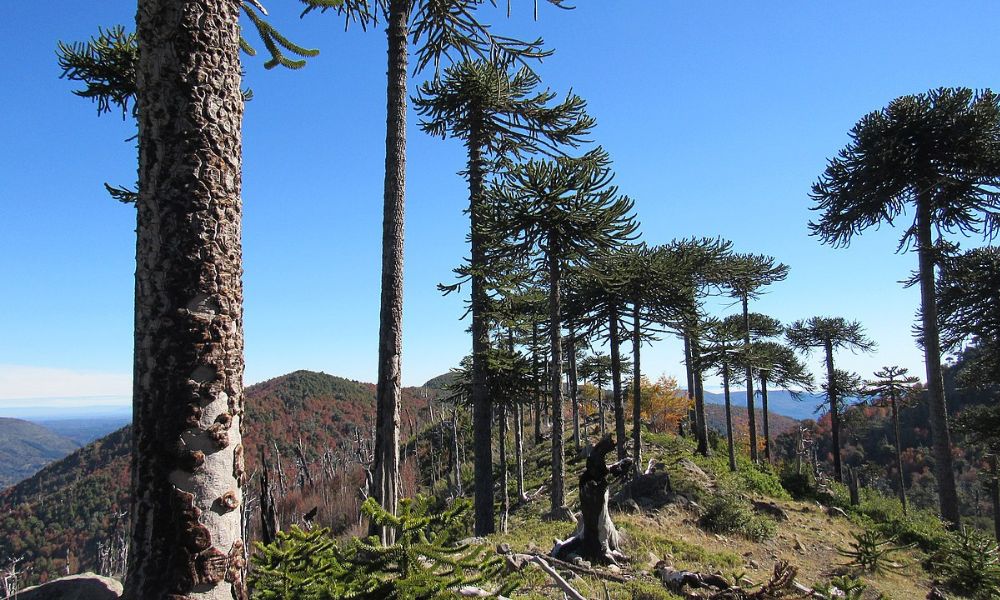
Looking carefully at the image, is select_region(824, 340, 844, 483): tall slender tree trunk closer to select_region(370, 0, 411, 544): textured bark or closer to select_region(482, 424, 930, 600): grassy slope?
select_region(482, 424, 930, 600): grassy slope

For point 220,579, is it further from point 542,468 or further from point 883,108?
point 542,468

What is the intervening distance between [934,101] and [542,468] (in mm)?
19921

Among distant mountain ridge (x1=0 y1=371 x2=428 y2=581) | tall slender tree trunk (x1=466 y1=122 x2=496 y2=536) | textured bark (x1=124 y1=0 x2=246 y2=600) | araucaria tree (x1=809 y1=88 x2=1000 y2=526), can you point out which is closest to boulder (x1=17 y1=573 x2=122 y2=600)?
textured bark (x1=124 y1=0 x2=246 y2=600)

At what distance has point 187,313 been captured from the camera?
2203 millimetres

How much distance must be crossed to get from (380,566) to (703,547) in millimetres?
9116

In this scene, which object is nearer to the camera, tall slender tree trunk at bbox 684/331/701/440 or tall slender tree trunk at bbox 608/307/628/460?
tall slender tree trunk at bbox 608/307/628/460

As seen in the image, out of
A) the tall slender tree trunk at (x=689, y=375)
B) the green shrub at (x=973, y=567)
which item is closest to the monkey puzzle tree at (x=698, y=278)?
the tall slender tree trunk at (x=689, y=375)

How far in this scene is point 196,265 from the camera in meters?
2.25

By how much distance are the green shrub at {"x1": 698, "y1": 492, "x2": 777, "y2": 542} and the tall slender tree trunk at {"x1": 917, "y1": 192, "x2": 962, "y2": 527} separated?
15.7 feet

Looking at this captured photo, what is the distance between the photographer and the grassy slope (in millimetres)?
6133

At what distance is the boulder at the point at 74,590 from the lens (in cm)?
301

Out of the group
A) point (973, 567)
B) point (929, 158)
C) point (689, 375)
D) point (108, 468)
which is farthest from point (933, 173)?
point (108, 468)

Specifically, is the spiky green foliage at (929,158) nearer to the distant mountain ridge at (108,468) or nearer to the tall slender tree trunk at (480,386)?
the tall slender tree trunk at (480,386)

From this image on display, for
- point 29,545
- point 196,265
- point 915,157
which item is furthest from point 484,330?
point 29,545
